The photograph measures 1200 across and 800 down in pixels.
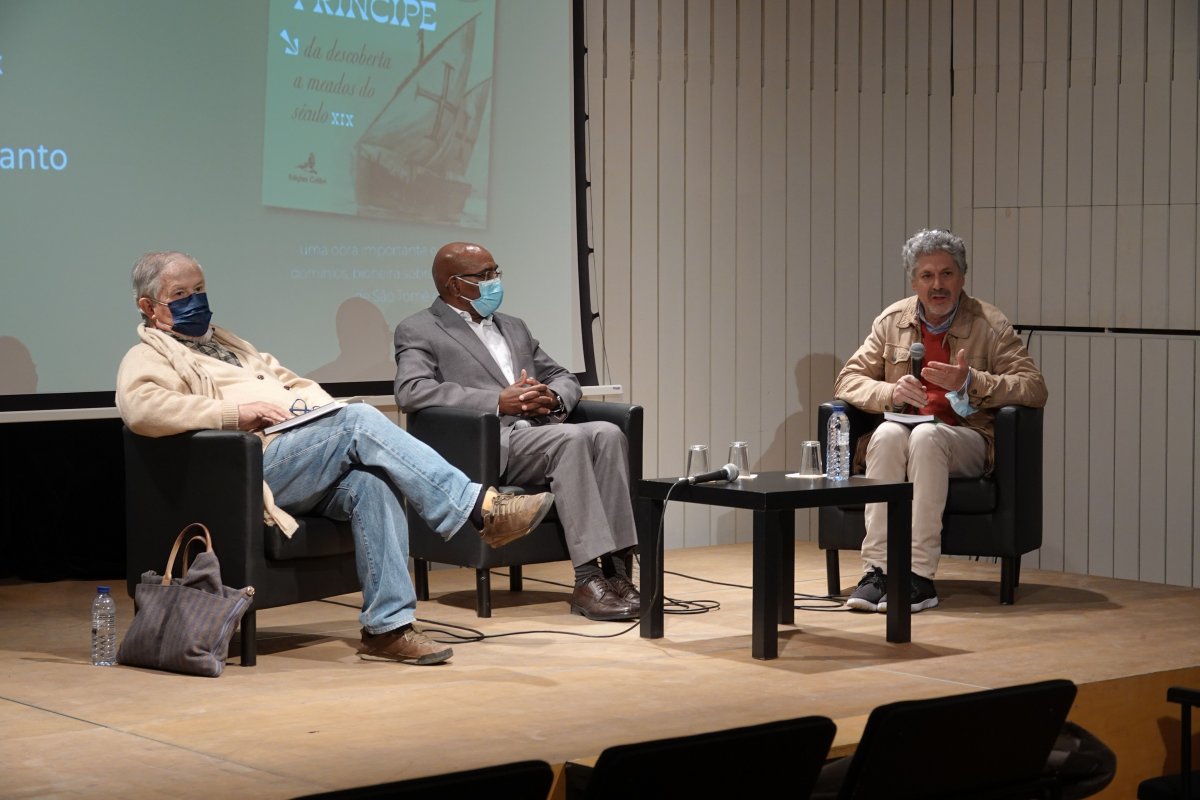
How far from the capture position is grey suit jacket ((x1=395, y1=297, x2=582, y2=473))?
4871mm

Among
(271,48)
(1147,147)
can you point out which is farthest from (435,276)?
(1147,147)

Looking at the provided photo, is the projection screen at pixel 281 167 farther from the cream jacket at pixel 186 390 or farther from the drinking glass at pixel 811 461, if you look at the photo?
the drinking glass at pixel 811 461

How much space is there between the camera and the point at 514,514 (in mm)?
4160

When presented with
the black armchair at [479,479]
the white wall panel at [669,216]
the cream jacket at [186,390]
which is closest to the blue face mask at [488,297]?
the black armchair at [479,479]

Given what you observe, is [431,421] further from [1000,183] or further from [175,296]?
[1000,183]

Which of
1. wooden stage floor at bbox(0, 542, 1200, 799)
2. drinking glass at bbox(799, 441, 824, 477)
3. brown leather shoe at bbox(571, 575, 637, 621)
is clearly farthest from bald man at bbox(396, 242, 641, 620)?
drinking glass at bbox(799, 441, 824, 477)

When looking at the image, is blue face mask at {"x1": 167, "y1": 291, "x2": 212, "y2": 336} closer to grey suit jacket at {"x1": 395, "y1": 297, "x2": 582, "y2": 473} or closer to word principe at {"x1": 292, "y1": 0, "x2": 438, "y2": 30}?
grey suit jacket at {"x1": 395, "y1": 297, "x2": 582, "y2": 473}

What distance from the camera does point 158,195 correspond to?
498 cm

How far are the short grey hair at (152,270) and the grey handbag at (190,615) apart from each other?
64cm

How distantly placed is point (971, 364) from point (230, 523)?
7.81 ft

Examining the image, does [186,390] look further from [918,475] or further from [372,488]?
[918,475]

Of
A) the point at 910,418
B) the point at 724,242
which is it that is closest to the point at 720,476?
the point at 910,418

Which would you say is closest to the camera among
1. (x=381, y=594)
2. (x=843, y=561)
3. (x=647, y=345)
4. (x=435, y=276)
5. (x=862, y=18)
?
(x=381, y=594)

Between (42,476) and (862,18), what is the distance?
369 centimetres
